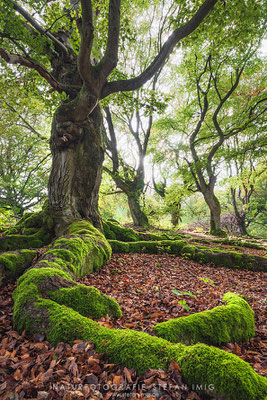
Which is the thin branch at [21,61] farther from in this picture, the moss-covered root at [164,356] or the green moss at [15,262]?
the moss-covered root at [164,356]

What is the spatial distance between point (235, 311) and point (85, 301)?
2.27 metres

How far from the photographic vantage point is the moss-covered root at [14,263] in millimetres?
3635

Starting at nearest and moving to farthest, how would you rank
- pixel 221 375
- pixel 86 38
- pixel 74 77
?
pixel 221 375, pixel 86 38, pixel 74 77

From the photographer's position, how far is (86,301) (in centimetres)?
270

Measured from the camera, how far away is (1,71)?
6379 mm

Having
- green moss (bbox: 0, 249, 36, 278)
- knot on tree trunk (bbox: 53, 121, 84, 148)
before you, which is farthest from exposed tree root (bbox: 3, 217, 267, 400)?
knot on tree trunk (bbox: 53, 121, 84, 148)

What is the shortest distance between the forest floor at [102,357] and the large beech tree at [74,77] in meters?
3.05

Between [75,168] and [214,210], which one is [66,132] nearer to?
[75,168]

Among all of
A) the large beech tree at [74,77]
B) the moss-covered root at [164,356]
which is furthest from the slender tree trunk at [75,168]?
the moss-covered root at [164,356]

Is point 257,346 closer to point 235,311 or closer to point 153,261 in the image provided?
point 235,311

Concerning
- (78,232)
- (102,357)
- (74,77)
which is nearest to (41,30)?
(74,77)

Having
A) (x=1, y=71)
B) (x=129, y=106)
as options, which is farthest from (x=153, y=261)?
(x=1, y=71)

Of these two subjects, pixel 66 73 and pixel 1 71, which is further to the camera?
pixel 66 73

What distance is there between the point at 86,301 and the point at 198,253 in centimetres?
598
